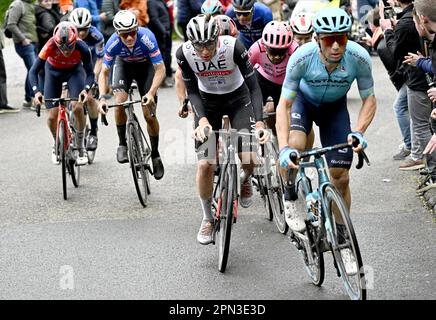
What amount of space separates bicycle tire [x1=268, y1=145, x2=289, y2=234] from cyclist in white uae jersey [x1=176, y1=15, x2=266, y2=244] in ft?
0.91

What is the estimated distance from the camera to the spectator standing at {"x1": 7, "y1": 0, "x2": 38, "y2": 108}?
17.1 m

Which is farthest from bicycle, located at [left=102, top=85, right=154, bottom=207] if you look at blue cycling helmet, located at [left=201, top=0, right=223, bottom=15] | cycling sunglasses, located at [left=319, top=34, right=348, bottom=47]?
cycling sunglasses, located at [left=319, top=34, right=348, bottom=47]

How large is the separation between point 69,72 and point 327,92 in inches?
206

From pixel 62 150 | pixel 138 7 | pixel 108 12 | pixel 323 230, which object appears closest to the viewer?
pixel 323 230

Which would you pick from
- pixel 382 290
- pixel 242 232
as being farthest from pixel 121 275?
pixel 382 290

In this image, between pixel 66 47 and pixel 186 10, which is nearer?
pixel 66 47

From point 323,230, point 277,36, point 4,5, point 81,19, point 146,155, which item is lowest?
point 4,5

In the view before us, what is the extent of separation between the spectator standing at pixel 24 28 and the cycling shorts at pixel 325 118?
10536 millimetres

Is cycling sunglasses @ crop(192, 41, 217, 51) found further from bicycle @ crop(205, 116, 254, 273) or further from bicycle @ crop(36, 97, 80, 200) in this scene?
bicycle @ crop(36, 97, 80, 200)

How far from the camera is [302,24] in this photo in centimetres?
1005

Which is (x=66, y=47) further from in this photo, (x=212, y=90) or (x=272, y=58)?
(x=212, y=90)

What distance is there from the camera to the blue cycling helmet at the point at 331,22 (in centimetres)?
694

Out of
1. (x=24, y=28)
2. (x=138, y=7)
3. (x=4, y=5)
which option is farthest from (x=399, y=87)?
(x=4, y=5)

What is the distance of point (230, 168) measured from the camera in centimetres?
753
